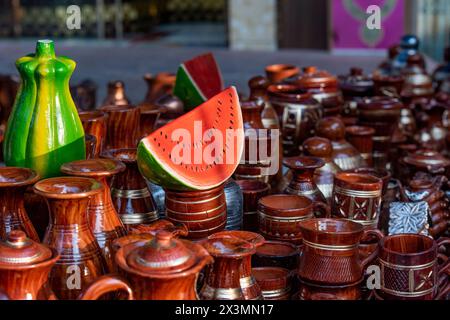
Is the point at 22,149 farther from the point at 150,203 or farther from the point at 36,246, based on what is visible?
the point at 36,246

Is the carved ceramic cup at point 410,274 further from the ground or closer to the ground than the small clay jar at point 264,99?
closer to the ground

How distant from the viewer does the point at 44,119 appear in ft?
5.89

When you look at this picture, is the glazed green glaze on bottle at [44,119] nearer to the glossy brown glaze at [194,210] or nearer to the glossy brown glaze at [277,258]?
the glossy brown glaze at [194,210]

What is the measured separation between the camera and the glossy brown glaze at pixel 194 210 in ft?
5.67

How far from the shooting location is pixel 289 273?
165 centimetres

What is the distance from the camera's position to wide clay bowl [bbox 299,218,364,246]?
155 cm

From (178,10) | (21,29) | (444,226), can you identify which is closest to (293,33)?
(178,10)

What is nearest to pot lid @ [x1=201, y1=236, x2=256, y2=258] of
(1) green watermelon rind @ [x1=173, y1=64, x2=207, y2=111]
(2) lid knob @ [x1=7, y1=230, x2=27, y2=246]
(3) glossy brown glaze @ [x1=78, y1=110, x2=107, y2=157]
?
(2) lid knob @ [x1=7, y1=230, x2=27, y2=246]

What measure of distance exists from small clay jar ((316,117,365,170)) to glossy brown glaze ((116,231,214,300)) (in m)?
1.09

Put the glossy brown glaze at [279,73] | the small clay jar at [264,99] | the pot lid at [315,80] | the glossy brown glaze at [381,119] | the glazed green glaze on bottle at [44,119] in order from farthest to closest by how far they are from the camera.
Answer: the glossy brown glaze at [279,73], the pot lid at [315,80], the glossy brown glaze at [381,119], the small clay jar at [264,99], the glazed green glaze on bottle at [44,119]

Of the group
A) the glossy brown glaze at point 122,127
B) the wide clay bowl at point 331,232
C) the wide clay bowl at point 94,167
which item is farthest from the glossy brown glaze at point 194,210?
the glossy brown glaze at point 122,127

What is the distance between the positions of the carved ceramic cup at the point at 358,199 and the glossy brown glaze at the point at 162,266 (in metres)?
0.68

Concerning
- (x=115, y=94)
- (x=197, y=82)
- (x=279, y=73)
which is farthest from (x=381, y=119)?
(x=115, y=94)

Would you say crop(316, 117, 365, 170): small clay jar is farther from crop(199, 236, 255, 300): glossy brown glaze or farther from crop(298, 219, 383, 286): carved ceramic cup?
crop(199, 236, 255, 300): glossy brown glaze
